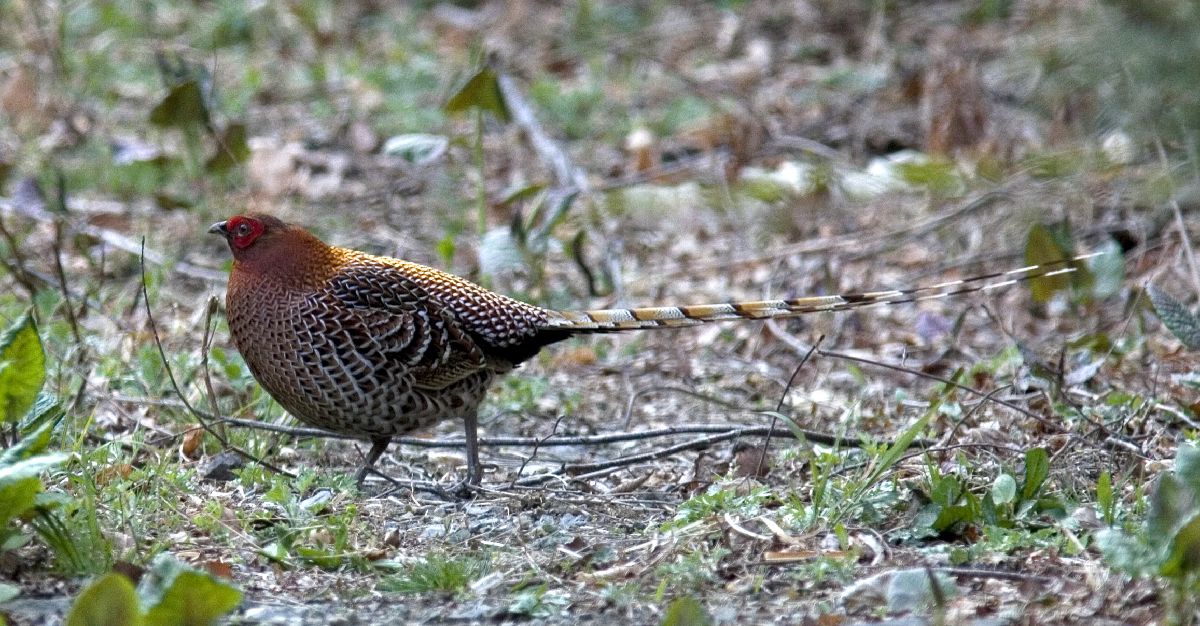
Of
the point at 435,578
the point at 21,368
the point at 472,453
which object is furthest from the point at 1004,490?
the point at 21,368

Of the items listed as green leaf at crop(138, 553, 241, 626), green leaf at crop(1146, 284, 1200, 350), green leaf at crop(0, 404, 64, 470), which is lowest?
green leaf at crop(1146, 284, 1200, 350)

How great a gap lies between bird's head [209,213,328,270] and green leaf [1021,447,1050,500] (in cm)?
253

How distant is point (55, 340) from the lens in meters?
6.14

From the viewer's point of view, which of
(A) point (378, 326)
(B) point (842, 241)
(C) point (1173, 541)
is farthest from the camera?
(B) point (842, 241)

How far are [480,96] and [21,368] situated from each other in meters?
3.02

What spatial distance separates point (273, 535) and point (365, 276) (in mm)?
1150

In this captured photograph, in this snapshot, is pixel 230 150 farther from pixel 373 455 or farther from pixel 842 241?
pixel 842 241

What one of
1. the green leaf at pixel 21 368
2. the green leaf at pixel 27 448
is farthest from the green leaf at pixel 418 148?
the green leaf at pixel 27 448

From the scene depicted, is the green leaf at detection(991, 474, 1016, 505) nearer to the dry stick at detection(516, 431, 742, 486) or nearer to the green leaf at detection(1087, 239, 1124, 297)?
the dry stick at detection(516, 431, 742, 486)

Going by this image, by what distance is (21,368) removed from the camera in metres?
4.12

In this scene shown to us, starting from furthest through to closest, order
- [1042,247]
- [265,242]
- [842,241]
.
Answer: [842,241] → [1042,247] → [265,242]

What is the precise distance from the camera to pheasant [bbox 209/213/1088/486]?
4977 mm

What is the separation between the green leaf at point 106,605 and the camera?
3312mm

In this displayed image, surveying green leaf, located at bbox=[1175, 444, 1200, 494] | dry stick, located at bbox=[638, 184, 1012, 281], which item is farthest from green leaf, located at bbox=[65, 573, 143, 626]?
dry stick, located at bbox=[638, 184, 1012, 281]
